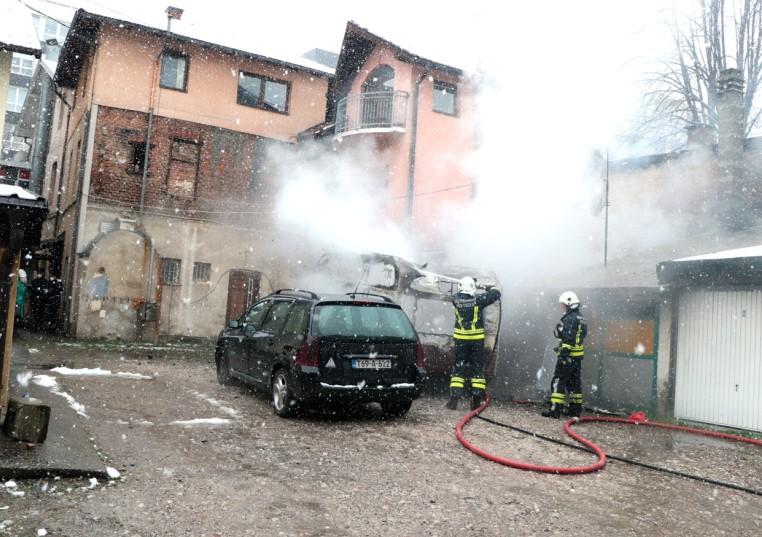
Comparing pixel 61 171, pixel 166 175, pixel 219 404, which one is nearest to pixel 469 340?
pixel 219 404

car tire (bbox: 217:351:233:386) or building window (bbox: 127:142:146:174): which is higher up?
building window (bbox: 127:142:146:174)

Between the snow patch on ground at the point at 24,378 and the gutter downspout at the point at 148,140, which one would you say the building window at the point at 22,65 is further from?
the snow patch on ground at the point at 24,378

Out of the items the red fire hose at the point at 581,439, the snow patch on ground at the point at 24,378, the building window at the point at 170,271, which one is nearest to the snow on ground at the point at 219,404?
the snow patch on ground at the point at 24,378

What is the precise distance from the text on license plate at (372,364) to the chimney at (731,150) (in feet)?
31.4

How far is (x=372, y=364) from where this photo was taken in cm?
759

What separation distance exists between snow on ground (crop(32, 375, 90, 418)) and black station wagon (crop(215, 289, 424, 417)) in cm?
223

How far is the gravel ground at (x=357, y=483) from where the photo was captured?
4285 millimetres

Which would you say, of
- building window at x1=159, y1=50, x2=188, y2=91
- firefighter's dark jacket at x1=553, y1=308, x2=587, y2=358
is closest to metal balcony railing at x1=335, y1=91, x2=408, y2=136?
building window at x1=159, y1=50, x2=188, y2=91

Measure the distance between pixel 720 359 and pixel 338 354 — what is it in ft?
19.2

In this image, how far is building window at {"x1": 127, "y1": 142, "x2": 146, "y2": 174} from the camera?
19.1 metres

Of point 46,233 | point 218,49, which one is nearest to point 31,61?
point 46,233

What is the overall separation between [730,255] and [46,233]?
82.7 feet

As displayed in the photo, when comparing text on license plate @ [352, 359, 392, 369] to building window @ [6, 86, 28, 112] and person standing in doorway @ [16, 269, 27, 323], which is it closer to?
person standing in doorway @ [16, 269, 27, 323]

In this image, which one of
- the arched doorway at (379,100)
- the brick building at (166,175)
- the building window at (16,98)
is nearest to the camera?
the brick building at (166,175)
